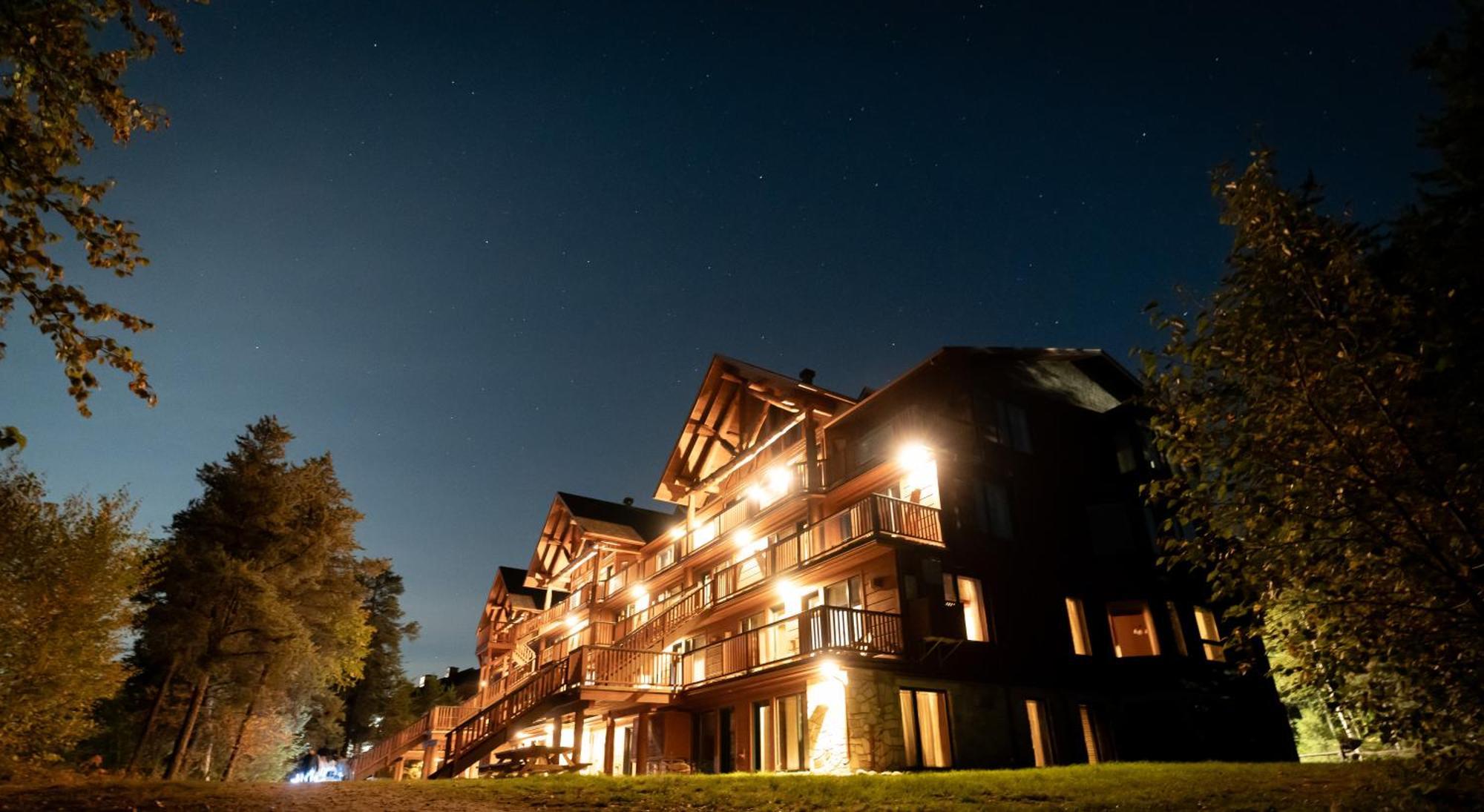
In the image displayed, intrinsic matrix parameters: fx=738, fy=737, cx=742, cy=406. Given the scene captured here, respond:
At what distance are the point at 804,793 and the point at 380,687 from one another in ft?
170

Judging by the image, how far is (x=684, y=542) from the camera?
33.8 metres

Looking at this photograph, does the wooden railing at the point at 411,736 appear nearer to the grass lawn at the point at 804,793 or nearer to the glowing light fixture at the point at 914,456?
the grass lawn at the point at 804,793

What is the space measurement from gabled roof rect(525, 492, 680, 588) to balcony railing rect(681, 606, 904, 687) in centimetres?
1636

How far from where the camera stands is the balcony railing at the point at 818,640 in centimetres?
1952

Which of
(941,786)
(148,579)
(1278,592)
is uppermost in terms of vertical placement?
(148,579)

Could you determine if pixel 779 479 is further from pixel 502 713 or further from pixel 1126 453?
pixel 1126 453

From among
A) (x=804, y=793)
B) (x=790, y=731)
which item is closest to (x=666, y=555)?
(x=790, y=731)

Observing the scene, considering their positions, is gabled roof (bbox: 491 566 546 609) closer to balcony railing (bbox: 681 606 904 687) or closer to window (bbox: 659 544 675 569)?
window (bbox: 659 544 675 569)

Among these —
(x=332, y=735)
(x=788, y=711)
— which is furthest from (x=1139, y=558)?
(x=332, y=735)

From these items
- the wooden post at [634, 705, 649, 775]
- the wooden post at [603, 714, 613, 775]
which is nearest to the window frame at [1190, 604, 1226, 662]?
the wooden post at [634, 705, 649, 775]

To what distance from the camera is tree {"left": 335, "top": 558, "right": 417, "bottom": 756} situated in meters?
52.8

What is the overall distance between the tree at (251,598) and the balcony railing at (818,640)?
16.8m

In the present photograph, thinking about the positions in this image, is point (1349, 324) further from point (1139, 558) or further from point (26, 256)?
point (1139, 558)

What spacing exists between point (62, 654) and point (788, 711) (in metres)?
21.1
